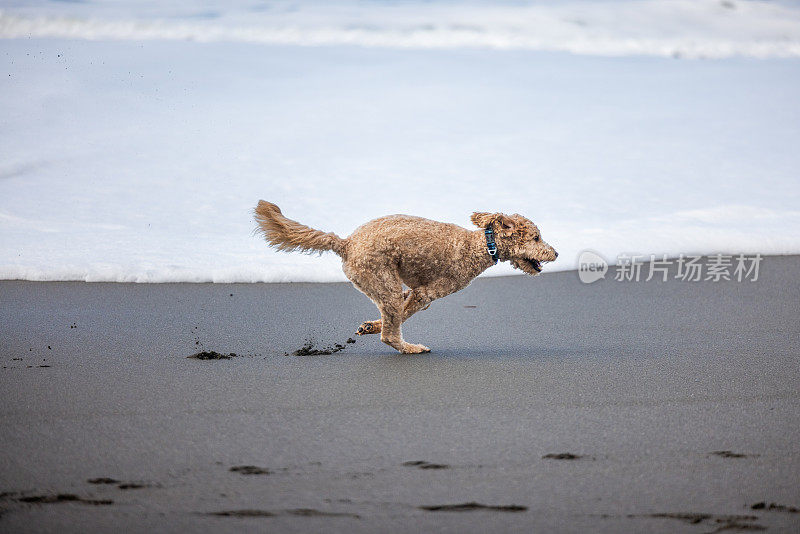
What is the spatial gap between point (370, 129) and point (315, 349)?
17.5 ft

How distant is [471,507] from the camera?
244 cm

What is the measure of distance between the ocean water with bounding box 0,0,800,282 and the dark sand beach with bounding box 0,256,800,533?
1247 mm

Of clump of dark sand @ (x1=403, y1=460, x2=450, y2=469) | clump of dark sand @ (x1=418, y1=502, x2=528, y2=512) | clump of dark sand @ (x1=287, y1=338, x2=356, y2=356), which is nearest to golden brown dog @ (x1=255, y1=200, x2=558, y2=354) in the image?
clump of dark sand @ (x1=287, y1=338, x2=356, y2=356)

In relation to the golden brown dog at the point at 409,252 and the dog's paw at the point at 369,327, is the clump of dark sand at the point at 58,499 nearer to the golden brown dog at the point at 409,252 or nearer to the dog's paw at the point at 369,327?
the golden brown dog at the point at 409,252

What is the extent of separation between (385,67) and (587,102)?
105 inches

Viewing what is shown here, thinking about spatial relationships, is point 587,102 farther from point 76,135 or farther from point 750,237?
point 76,135

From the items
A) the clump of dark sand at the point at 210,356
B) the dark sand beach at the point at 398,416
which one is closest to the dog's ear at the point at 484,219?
the dark sand beach at the point at 398,416

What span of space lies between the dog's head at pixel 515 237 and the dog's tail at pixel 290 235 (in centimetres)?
75

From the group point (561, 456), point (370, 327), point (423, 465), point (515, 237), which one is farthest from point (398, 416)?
point (515, 237)

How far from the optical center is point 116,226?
7.00m

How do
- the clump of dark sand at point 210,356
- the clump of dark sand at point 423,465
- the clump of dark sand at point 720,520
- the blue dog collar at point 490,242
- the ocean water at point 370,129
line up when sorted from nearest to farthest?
the clump of dark sand at point 720,520 → the clump of dark sand at point 423,465 → the clump of dark sand at point 210,356 → the blue dog collar at point 490,242 → the ocean water at point 370,129

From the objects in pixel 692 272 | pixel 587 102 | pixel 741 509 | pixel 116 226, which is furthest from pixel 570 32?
pixel 741 509

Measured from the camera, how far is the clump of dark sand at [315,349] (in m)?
4.32

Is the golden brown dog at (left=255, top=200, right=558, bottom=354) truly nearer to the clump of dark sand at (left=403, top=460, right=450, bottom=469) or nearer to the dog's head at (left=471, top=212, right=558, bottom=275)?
the dog's head at (left=471, top=212, right=558, bottom=275)
